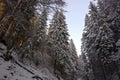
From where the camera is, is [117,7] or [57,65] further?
[57,65]

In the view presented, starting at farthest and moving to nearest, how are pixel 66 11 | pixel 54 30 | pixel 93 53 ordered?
pixel 54 30 < pixel 93 53 < pixel 66 11

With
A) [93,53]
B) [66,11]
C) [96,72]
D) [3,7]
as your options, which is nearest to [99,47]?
[93,53]

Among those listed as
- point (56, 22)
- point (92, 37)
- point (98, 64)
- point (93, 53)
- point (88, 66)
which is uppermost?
point (56, 22)

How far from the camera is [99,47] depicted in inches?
1375

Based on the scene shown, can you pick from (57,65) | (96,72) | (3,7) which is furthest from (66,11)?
(96,72)

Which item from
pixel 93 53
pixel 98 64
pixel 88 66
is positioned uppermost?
pixel 93 53

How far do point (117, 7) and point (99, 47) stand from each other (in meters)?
23.9

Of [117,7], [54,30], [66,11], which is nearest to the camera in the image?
[117,7]

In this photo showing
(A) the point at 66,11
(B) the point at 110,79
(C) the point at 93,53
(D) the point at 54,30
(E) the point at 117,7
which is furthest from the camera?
(D) the point at 54,30

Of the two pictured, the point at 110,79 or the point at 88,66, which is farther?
the point at 88,66

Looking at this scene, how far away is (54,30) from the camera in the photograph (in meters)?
40.1

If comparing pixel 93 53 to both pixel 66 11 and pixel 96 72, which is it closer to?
pixel 96 72

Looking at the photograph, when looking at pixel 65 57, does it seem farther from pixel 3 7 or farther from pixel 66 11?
pixel 66 11

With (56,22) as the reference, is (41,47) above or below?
below
